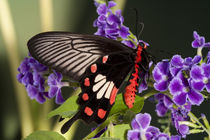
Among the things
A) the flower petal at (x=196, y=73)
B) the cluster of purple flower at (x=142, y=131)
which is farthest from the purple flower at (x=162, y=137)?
the flower petal at (x=196, y=73)

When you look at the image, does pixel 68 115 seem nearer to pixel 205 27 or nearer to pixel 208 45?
pixel 208 45

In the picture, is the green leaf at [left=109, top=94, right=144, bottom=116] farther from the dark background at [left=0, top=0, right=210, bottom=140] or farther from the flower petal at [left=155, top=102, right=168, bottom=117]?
the dark background at [left=0, top=0, right=210, bottom=140]

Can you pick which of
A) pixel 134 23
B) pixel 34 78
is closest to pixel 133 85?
pixel 34 78

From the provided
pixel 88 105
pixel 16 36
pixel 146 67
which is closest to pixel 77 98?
pixel 88 105

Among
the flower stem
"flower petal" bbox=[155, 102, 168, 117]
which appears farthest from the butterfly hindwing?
the flower stem

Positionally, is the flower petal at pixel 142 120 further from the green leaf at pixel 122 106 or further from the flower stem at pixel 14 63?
the flower stem at pixel 14 63

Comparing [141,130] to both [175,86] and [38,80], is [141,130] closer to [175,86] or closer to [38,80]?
Result: [175,86]
